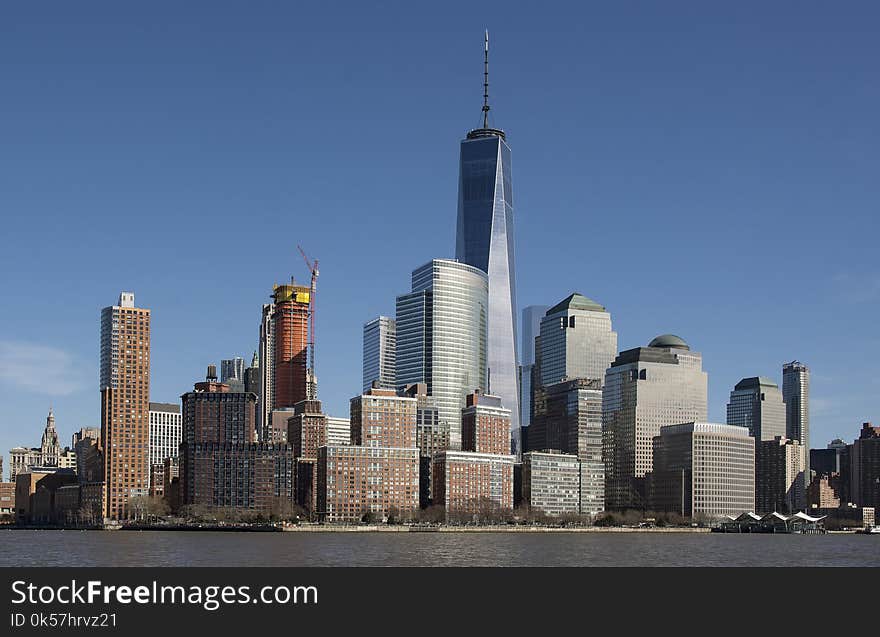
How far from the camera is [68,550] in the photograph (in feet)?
649
